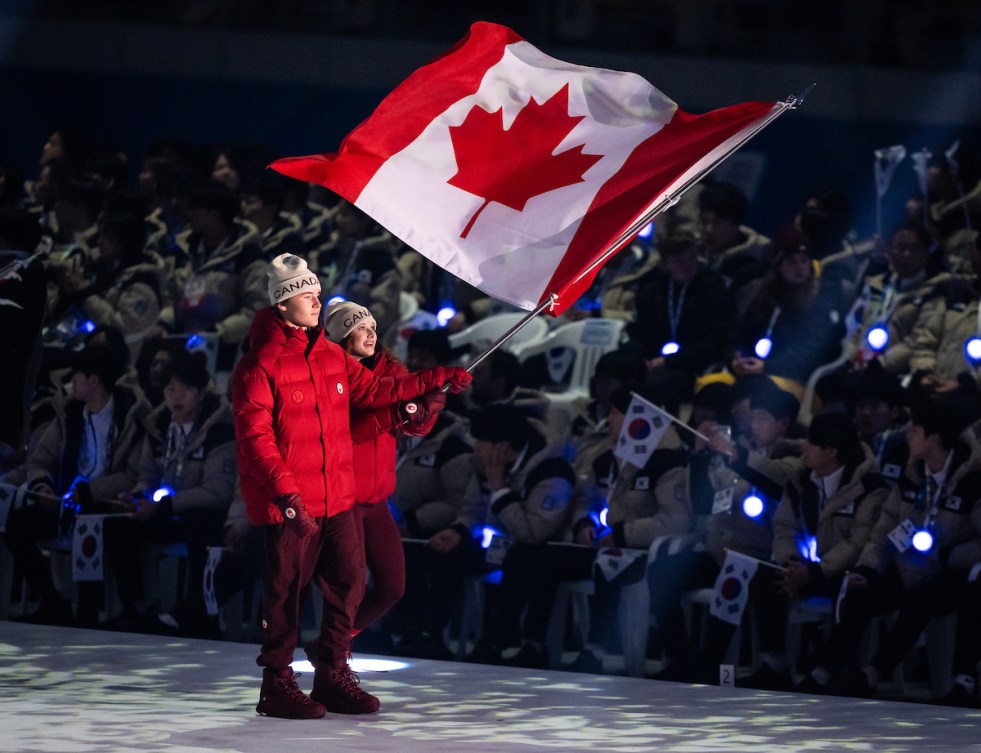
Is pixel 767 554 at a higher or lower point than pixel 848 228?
lower

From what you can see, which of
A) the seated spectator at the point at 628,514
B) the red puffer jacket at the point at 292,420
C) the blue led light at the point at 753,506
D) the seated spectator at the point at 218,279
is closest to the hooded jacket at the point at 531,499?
the seated spectator at the point at 628,514

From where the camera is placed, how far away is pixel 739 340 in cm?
994

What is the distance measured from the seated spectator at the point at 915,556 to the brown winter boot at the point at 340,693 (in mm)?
1861

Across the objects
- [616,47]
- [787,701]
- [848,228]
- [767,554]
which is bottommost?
[787,701]

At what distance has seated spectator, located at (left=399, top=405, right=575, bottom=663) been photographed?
875 cm

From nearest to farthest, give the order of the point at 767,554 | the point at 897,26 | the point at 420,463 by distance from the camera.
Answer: the point at 767,554, the point at 420,463, the point at 897,26

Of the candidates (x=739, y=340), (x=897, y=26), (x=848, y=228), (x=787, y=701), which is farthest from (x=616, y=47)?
(x=787, y=701)

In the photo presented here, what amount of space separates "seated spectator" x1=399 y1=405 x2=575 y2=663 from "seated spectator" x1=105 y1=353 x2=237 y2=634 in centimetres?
109

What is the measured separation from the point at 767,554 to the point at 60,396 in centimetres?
408

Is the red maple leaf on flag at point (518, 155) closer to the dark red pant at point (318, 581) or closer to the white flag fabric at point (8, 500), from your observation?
the dark red pant at point (318, 581)

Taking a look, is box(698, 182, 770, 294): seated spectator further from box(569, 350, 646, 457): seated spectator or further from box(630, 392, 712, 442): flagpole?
box(630, 392, 712, 442): flagpole

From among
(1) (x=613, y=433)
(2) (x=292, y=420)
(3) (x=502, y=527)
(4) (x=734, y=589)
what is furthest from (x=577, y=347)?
(2) (x=292, y=420)

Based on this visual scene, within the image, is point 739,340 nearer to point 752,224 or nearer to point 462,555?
point 462,555

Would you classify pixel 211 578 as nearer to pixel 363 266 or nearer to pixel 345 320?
pixel 345 320
